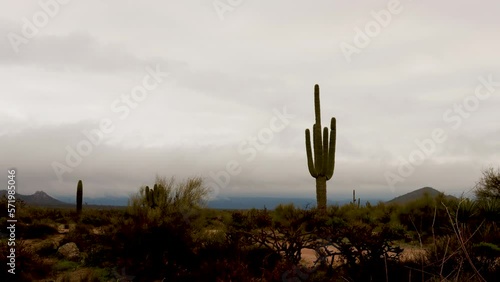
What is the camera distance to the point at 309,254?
38.2 ft

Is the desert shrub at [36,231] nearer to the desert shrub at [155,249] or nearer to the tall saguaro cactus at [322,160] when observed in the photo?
the desert shrub at [155,249]

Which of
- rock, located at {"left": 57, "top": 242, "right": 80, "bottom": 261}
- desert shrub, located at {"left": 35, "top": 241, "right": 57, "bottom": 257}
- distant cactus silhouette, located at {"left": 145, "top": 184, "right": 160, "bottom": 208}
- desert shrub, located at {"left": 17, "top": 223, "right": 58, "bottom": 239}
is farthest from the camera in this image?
distant cactus silhouette, located at {"left": 145, "top": 184, "right": 160, "bottom": 208}

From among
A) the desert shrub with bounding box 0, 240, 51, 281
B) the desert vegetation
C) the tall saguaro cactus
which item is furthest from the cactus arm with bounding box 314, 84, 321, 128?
the desert shrub with bounding box 0, 240, 51, 281

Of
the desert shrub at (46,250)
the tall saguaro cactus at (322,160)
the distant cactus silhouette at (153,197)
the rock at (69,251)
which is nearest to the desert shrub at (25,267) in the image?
the rock at (69,251)

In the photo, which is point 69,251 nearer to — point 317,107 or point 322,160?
point 322,160

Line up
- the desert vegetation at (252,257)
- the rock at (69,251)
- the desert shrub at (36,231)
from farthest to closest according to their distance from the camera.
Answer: the desert shrub at (36,231)
the rock at (69,251)
the desert vegetation at (252,257)

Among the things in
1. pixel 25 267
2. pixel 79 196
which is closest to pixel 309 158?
pixel 79 196

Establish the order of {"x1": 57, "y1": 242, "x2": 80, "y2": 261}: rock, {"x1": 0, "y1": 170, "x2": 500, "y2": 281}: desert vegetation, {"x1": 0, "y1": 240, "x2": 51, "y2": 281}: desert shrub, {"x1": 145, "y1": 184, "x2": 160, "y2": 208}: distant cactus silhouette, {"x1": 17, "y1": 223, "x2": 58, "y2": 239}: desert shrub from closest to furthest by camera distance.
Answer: {"x1": 0, "y1": 170, "x2": 500, "y2": 281}: desert vegetation < {"x1": 0, "y1": 240, "x2": 51, "y2": 281}: desert shrub < {"x1": 57, "y1": 242, "x2": 80, "y2": 261}: rock < {"x1": 17, "y1": 223, "x2": 58, "y2": 239}: desert shrub < {"x1": 145, "y1": 184, "x2": 160, "y2": 208}: distant cactus silhouette

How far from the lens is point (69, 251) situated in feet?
36.2

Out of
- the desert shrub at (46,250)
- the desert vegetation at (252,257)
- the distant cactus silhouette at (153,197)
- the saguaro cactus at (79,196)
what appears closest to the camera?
the desert vegetation at (252,257)

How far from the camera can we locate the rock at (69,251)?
35.4ft

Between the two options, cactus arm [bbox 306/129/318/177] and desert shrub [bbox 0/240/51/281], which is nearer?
desert shrub [bbox 0/240/51/281]

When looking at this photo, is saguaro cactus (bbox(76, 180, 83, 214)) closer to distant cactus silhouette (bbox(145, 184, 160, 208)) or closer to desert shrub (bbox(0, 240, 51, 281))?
distant cactus silhouette (bbox(145, 184, 160, 208))

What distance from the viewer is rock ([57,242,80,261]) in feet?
35.4
